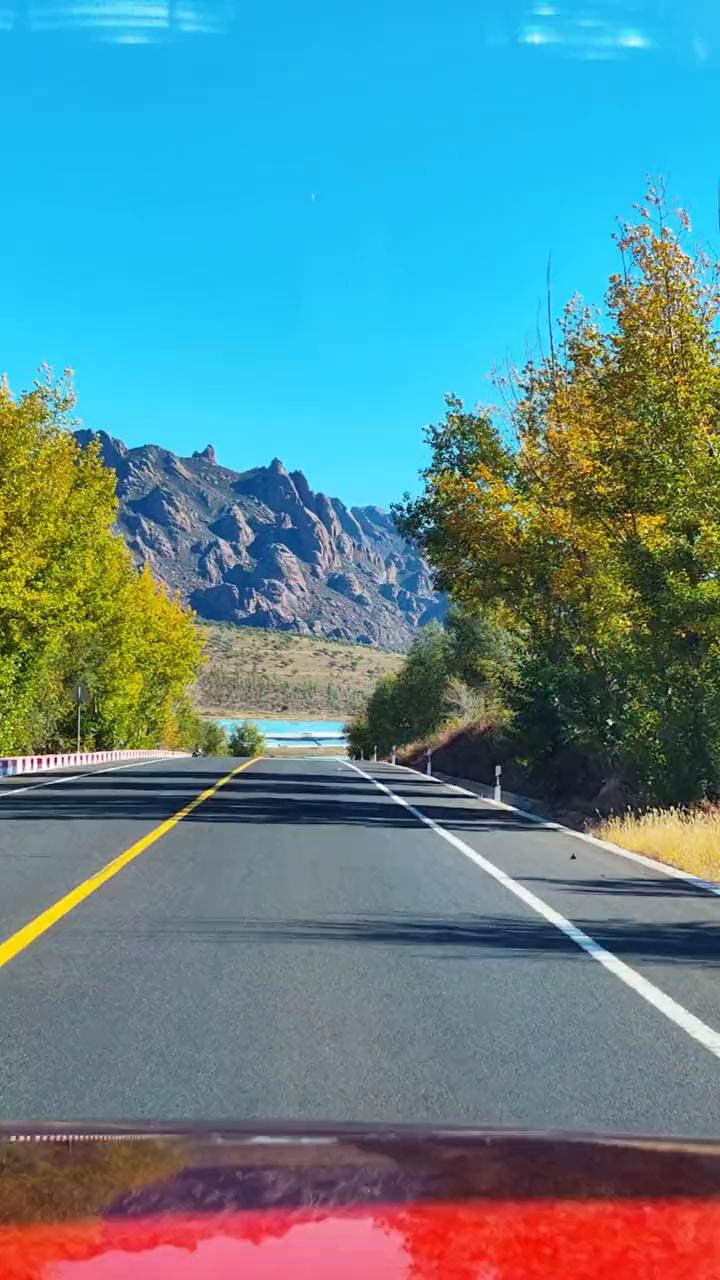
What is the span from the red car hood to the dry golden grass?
1206cm

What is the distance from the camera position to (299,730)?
602 ft

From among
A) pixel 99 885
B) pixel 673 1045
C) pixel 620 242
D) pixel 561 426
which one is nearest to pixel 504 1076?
pixel 673 1045

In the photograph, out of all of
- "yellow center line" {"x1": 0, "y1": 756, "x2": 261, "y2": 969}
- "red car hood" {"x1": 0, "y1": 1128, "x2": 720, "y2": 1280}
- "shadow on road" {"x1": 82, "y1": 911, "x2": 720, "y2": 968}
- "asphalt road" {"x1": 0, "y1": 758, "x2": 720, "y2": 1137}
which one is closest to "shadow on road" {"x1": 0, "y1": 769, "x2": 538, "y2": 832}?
"yellow center line" {"x1": 0, "y1": 756, "x2": 261, "y2": 969}

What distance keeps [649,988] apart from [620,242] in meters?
20.5

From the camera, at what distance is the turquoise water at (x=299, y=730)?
165875 millimetres

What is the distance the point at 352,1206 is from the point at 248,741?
5737 inches

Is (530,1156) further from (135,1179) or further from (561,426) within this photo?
(561,426)

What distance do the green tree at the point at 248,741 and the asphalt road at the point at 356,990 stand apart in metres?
130

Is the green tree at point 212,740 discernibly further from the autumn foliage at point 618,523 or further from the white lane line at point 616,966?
the white lane line at point 616,966

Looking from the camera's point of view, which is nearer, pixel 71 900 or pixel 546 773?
pixel 71 900

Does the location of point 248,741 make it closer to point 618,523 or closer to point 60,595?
point 60,595

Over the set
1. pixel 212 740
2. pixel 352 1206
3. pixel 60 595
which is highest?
pixel 60 595

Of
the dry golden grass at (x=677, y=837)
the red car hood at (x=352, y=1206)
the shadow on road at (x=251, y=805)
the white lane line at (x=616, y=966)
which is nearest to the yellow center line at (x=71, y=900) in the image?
the shadow on road at (x=251, y=805)

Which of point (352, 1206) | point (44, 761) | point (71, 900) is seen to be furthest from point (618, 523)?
point (44, 761)
